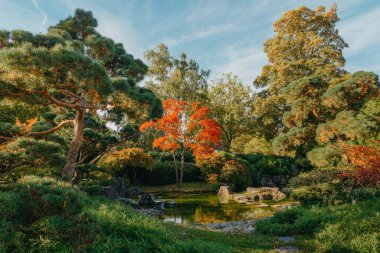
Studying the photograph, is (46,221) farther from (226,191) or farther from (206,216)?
(226,191)

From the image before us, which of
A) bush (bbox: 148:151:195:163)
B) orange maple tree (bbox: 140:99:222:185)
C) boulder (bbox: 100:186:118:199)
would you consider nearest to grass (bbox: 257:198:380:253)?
boulder (bbox: 100:186:118:199)

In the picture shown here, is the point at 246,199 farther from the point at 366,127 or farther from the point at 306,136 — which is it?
the point at 366,127

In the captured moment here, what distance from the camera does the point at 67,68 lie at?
22.5 feet

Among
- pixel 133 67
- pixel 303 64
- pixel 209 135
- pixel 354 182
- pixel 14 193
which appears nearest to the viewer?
pixel 14 193

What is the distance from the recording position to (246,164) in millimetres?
19328

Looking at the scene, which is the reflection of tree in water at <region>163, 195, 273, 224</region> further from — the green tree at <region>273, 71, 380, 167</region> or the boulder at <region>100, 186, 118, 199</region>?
the green tree at <region>273, 71, 380, 167</region>

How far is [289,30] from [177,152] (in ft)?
42.8

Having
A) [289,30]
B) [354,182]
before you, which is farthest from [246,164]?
[289,30]

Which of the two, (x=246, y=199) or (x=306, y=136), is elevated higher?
(x=306, y=136)

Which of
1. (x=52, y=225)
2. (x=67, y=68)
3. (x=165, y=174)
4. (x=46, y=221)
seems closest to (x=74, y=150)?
(x=67, y=68)

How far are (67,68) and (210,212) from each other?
23.9ft

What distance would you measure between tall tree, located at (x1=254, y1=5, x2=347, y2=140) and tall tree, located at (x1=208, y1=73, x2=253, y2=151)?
1.60m

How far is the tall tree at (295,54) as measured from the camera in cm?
2103

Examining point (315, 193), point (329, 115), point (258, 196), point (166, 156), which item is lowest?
point (258, 196)
